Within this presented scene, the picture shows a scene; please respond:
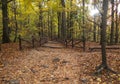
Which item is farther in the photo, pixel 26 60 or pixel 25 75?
pixel 26 60

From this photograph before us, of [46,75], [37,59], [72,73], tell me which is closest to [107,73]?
[72,73]

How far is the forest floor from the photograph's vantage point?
11.0 m

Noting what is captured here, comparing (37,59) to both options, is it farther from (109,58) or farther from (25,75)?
(109,58)

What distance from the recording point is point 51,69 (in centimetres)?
1300

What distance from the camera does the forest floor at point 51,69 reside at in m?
11.0

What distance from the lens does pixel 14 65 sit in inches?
529

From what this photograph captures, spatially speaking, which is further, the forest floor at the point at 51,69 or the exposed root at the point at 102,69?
the exposed root at the point at 102,69

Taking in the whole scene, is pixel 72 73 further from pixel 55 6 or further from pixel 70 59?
pixel 55 6

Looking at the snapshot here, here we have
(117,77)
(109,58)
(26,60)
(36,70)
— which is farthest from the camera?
(26,60)

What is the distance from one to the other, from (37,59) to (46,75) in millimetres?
3417

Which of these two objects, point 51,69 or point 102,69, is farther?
point 51,69

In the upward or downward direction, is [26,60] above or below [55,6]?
below

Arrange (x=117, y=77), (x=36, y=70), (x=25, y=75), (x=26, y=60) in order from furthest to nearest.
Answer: (x=26, y=60), (x=36, y=70), (x=25, y=75), (x=117, y=77)

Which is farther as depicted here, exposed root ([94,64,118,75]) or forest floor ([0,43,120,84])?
exposed root ([94,64,118,75])
